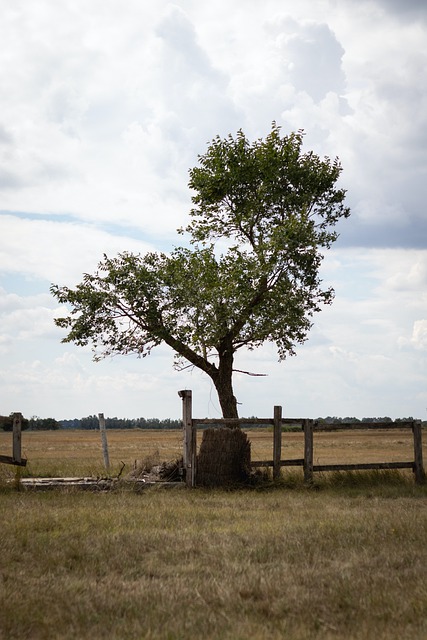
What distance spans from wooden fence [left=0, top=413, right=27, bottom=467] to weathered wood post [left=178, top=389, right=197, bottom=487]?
4.33m

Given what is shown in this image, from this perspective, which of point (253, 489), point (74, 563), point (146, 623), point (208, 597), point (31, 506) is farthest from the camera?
point (253, 489)

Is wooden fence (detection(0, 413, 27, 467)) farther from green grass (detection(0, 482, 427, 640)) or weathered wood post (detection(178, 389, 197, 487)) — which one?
weathered wood post (detection(178, 389, 197, 487))

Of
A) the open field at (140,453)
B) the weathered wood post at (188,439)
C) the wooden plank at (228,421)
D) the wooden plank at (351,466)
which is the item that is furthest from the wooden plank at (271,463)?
the open field at (140,453)

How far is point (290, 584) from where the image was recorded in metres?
8.38

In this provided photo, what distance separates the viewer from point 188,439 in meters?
19.3

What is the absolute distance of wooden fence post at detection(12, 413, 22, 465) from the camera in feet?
61.0

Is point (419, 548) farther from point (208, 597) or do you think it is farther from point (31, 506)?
point (31, 506)

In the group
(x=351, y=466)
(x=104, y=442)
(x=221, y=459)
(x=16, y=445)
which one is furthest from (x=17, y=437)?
(x=351, y=466)

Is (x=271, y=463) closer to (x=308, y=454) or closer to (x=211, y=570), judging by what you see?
(x=308, y=454)

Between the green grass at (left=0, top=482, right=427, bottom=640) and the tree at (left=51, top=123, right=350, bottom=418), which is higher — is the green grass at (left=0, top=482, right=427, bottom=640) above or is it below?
below

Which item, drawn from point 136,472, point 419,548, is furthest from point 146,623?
point 136,472

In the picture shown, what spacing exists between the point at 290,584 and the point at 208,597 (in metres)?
1.12

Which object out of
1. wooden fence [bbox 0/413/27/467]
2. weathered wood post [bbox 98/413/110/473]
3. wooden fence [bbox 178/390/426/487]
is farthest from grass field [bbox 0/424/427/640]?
weathered wood post [bbox 98/413/110/473]

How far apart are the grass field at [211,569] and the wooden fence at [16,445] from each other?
2.68 m
